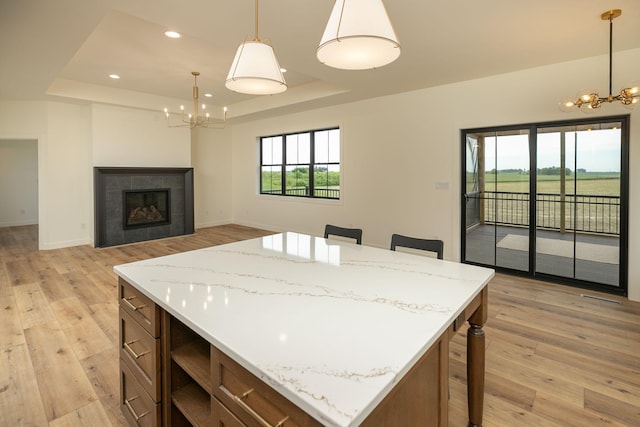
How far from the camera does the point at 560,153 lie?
3955 mm

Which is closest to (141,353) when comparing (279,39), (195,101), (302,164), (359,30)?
(359,30)

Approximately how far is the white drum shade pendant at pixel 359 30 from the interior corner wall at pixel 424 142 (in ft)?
11.2

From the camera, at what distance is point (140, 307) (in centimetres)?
152

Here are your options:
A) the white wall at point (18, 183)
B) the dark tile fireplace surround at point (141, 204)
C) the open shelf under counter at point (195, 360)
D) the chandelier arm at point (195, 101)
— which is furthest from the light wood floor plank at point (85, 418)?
the white wall at point (18, 183)

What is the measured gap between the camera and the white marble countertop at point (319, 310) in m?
0.81

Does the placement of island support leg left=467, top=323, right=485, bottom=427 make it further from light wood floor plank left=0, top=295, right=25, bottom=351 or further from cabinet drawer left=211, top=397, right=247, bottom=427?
light wood floor plank left=0, top=295, right=25, bottom=351

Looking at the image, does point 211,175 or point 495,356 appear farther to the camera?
point 211,175

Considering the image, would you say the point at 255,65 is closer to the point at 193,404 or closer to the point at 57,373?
the point at 193,404

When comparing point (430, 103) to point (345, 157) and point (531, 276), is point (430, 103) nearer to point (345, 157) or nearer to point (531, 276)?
point (345, 157)

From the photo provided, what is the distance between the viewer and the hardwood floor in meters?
1.90

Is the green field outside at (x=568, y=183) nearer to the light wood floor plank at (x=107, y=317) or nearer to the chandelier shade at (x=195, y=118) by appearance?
the chandelier shade at (x=195, y=118)

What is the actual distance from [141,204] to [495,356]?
6.36 meters

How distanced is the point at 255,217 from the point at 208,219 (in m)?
1.19

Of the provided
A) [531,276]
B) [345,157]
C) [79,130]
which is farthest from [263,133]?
[531,276]
